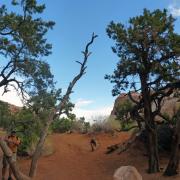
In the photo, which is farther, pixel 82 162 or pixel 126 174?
pixel 82 162

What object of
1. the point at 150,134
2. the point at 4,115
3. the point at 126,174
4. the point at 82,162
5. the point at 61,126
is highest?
the point at 61,126

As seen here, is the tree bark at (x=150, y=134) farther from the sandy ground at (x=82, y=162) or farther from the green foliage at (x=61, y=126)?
the green foliage at (x=61, y=126)

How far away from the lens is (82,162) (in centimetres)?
2233

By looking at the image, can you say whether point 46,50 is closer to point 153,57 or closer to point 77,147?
point 153,57

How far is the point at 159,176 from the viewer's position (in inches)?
653

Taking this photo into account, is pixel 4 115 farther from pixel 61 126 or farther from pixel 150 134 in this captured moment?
pixel 61 126

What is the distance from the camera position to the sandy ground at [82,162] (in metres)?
18.8

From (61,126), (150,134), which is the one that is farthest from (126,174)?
(61,126)

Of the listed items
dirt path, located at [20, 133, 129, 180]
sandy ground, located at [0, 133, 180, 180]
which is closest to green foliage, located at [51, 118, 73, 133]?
dirt path, located at [20, 133, 129, 180]

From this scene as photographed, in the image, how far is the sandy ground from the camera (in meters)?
18.8

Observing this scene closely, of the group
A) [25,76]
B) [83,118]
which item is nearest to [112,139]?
[83,118]

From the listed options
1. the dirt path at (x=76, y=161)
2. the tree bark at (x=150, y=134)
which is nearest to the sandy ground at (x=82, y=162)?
the dirt path at (x=76, y=161)

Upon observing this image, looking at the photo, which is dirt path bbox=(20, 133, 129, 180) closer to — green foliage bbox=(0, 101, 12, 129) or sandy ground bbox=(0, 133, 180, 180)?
sandy ground bbox=(0, 133, 180, 180)

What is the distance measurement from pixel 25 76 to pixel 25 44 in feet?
5.93
